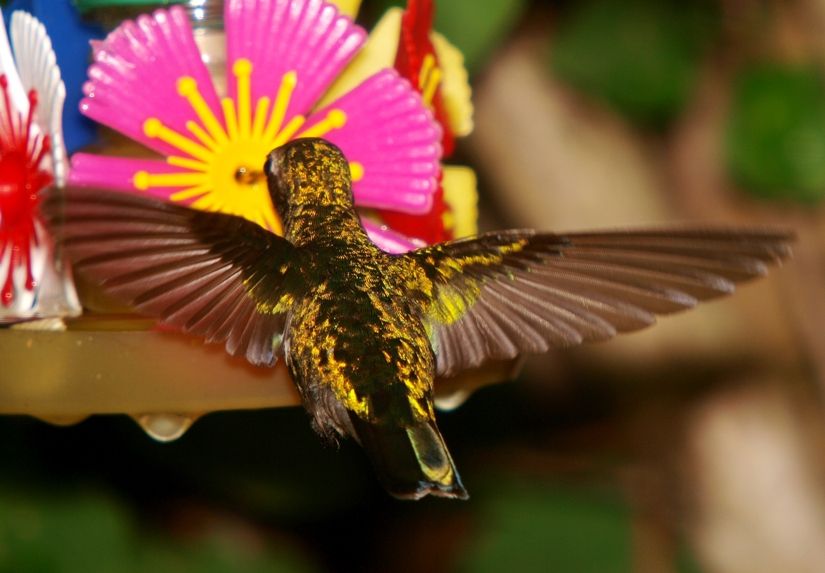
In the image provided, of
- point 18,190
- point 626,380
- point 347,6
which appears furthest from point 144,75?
point 626,380

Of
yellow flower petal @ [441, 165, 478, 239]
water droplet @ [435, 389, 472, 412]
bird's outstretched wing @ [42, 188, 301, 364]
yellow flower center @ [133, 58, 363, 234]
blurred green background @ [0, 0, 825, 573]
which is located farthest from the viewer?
blurred green background @ [0, 0, 825, 573]

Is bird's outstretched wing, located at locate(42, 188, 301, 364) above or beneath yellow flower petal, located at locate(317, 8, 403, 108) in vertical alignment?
beneath

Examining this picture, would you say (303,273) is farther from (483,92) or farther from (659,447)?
(659,447)

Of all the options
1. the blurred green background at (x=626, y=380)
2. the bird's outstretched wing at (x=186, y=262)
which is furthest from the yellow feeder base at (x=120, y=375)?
the blurred green background at (x=626, y=380)

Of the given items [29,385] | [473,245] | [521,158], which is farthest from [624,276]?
[521,158]

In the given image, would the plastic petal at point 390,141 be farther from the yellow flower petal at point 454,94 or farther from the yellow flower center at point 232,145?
the yellow flower petal at point 454,94

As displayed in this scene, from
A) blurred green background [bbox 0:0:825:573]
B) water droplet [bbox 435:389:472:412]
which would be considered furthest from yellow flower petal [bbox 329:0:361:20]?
blurred green background [bbox 0:0:825:573]

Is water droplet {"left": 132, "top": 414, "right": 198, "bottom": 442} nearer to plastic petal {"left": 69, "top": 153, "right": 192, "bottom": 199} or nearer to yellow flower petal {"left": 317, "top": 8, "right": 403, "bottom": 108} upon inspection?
plastic petal {"left": 69, "top": 153, "right": 192, "bottom": 199}
